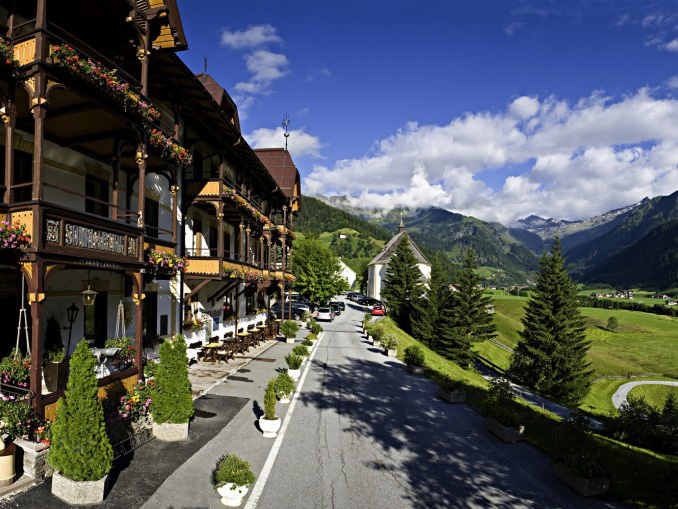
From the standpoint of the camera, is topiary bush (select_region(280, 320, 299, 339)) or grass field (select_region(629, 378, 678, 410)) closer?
topiary bush (select_region(280, 320, 299, 339))

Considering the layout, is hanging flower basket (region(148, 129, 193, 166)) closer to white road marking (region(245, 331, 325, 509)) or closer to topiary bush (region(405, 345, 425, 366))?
white road marking (region(245, 331, 325, 509))

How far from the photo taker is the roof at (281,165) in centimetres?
3884

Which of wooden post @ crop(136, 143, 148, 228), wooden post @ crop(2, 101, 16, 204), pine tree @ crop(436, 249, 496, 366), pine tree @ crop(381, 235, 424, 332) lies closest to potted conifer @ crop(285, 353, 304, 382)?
wooden post @ crop(136, 143, 148, 228)

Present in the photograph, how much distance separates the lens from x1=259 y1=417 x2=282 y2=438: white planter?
36.1ft

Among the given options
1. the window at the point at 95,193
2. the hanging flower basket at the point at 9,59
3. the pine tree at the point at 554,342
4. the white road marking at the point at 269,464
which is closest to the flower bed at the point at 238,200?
the window at the point at 95,193

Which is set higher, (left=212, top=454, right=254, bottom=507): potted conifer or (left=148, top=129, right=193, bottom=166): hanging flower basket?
(left=148, top=129, right=193, bottom=166): hanging flower basket

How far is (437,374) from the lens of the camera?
21.2 meters

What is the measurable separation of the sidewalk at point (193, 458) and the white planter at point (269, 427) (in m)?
0.27

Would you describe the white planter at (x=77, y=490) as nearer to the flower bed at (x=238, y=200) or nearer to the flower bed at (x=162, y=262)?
the flower bed at (x=162, y=262)

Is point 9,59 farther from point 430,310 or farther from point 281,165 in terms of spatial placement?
point 430,310

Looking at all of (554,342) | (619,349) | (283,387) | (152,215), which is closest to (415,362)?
(283,387)

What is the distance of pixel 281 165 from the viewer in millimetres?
39438

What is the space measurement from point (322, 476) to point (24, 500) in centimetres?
571

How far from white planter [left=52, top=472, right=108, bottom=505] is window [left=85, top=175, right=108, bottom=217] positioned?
27.8 ft
